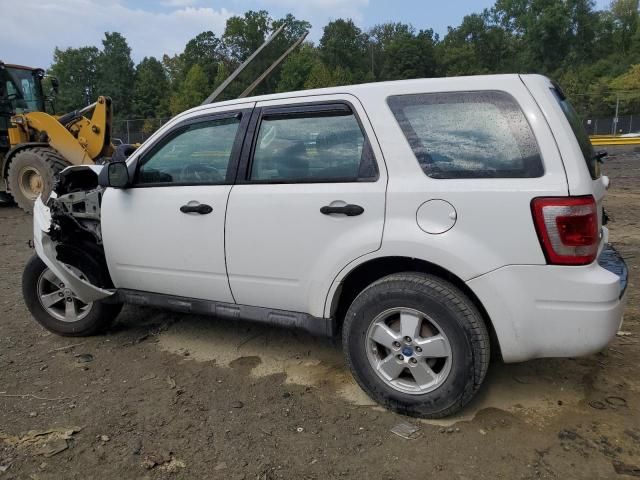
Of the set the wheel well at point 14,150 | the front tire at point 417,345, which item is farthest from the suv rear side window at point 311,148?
the wheel well at point 14,150

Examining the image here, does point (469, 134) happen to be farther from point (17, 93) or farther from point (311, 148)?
point (17, 93)

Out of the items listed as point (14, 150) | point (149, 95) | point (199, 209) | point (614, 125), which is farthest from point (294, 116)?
point (149, 95)

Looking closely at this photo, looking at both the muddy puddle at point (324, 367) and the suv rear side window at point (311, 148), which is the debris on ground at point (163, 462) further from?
the suv rear side window at point (311, 148)

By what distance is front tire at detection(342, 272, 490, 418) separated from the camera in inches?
109

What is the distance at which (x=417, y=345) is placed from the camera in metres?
2.88

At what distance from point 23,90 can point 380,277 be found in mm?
11516

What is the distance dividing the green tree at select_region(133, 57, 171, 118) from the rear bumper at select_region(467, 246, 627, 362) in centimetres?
7811

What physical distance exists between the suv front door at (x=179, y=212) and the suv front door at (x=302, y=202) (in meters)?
0.12

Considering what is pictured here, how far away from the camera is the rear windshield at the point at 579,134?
277 centimetres

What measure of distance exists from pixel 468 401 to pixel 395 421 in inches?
16.7

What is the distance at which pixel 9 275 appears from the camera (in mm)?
6230

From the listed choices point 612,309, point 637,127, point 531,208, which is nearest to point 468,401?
point 612,309

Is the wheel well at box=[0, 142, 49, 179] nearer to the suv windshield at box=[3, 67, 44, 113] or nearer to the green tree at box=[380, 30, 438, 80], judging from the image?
the suv windshield at box=[3, 67, 44, 113]

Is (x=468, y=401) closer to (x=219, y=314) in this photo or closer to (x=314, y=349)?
(x=314, y=349)
